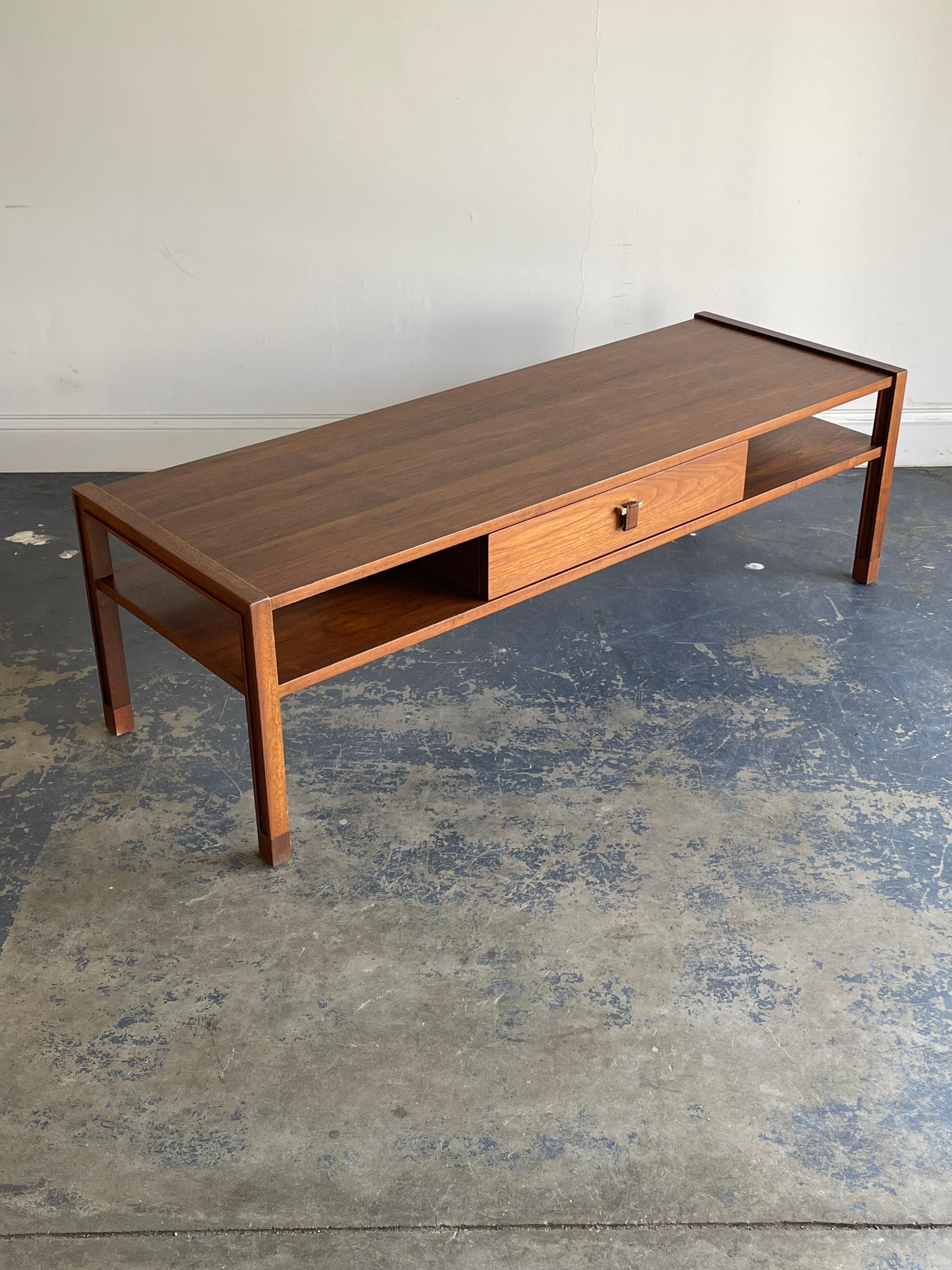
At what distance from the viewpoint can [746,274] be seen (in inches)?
140

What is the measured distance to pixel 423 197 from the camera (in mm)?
3398

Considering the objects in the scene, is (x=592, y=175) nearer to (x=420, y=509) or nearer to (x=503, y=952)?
(x=420, y=509)

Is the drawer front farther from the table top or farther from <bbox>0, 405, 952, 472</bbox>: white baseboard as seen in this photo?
<bbox>0, 405, 952, 472</bbox>: white baseboard

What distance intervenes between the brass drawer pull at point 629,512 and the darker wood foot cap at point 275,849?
2.89 ft

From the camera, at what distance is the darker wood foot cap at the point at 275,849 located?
2.15m

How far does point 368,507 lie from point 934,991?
4.14 feet

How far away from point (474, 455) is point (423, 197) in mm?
1329

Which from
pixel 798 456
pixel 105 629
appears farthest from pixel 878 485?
pixel 105 629

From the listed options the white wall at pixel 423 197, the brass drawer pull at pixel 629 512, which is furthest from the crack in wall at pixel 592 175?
the brass drawer pull at pixel 629 512

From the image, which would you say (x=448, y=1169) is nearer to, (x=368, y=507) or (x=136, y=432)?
(x=368, y=507)

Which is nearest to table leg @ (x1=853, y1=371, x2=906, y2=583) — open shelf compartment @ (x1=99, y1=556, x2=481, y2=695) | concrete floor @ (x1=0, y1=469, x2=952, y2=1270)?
concrete floor @ (x1=0, y1=469, x2=952, y2=1270)

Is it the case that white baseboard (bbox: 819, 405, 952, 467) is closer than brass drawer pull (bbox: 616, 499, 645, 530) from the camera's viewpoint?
No

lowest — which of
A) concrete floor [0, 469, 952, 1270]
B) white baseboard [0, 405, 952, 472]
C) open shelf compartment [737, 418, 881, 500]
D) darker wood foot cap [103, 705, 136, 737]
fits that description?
concrete floor [0, 469, 952, 1270]

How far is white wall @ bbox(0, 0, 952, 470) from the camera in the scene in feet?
10.5
